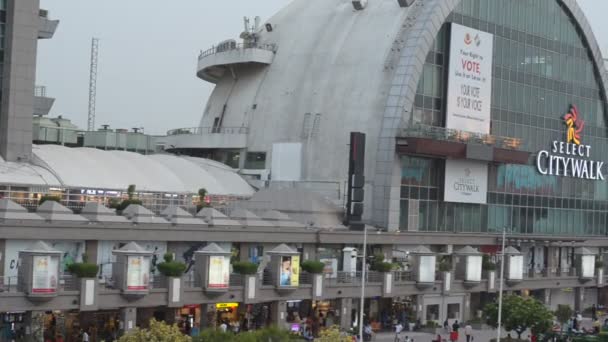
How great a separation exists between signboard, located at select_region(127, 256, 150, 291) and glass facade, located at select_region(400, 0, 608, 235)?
32442 mm

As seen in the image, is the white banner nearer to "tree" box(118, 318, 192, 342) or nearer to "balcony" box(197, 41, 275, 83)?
"balcony" box(197, 41, 275, 83)

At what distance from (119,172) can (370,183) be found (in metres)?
20.8

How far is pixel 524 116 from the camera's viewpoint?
340 feet

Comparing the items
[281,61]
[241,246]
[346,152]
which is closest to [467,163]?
[346,152]

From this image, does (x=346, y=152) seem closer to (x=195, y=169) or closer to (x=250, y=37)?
(x=195, y=169)

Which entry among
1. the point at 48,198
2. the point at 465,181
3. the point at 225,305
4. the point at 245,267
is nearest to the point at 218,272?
the point at 245,267

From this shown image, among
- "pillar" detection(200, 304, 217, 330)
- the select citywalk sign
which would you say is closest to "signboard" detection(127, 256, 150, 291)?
"pillar" detection(200, 304, 217, 330)

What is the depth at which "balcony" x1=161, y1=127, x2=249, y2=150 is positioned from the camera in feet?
329

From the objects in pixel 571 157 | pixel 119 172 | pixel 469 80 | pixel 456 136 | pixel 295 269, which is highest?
pixel 469 80

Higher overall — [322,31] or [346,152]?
[322,31]

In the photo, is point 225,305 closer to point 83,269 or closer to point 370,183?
point 83,269

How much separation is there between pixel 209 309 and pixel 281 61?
123 ft

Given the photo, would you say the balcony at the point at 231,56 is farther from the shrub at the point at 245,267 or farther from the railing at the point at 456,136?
the shrub at the point at 245,267

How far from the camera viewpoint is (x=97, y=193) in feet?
250
